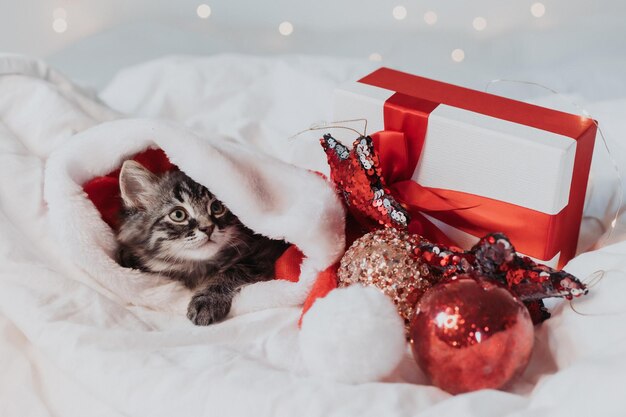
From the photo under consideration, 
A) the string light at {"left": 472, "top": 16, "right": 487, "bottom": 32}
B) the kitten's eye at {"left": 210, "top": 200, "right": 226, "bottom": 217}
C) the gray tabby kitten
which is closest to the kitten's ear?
the gray tabby kitten

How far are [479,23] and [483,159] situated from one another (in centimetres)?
119

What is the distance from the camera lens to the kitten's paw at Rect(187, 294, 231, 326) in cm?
126

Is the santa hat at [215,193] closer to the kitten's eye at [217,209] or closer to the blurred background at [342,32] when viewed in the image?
the kitten's eye at [217,209]

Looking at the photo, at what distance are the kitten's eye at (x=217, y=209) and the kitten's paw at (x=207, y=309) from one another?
0.48 ft

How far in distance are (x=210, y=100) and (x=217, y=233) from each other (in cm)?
76

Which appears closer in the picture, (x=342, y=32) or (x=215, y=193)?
(x=215, y=193)

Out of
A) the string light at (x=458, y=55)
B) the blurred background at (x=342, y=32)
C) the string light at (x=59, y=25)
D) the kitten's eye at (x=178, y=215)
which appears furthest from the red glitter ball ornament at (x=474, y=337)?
the string light at (x=59, y=25)

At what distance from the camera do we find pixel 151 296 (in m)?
1.32

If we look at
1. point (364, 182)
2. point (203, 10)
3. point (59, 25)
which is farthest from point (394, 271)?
point (59, 25)

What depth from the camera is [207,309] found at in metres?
1.27

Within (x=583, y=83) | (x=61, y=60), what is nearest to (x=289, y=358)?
(x=583, y=83)

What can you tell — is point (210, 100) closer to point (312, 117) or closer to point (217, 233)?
point (312, 117)

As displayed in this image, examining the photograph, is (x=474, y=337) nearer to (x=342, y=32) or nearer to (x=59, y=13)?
(x=342, y=32)

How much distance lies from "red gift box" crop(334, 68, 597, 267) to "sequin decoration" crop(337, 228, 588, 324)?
125 mm
